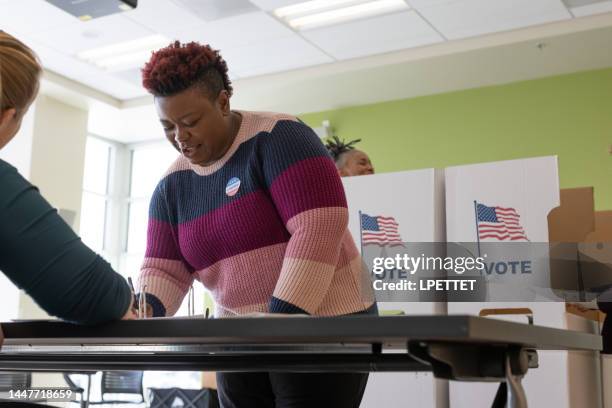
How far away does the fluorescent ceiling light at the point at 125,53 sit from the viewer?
5718mm

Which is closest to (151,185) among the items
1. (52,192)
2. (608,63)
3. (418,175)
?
(52,192)

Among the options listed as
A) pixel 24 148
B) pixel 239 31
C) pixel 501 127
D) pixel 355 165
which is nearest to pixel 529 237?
pixel 355 165

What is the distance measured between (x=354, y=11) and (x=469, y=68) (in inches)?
44.0

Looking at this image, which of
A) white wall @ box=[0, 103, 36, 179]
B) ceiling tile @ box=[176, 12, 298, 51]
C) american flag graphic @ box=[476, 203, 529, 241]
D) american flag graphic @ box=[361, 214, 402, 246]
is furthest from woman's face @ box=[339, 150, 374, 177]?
white wall @ box=[0, 103, 36, 179]

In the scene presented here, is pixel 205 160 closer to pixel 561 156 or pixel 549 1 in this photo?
pixel 549 1

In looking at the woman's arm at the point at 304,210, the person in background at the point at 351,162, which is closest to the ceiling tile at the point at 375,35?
the person in background at the point at 351,162

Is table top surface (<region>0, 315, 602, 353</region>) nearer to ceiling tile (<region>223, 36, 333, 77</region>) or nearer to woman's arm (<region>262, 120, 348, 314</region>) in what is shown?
woman's arm (<region>262, 120, 348, 314</region>)

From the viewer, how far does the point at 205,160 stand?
146 cm

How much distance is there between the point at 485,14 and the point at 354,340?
460 centimetres

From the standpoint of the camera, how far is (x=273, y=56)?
5898 mm

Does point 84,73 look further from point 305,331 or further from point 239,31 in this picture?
point 305,331

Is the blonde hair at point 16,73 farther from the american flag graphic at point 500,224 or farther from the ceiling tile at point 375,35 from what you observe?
the ceiling tile at point 375,35

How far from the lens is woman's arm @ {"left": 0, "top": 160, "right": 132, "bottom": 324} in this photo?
0.84 meters

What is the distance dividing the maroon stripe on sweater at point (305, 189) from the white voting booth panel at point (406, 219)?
1.72 metres
